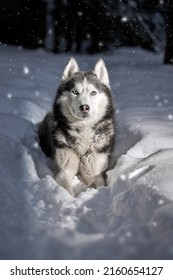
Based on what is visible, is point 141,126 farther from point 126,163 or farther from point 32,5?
point 32,5

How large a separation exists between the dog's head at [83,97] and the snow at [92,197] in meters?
0.56

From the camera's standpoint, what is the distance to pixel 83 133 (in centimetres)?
464

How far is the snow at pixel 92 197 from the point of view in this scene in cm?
255

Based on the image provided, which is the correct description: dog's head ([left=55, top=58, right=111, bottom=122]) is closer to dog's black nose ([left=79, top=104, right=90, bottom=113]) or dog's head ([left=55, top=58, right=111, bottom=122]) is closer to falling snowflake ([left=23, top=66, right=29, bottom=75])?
dog's black nose ([left=79, top=104, right=90, bottom=113])

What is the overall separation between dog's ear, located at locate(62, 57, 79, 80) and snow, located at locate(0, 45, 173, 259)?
84 centimetres

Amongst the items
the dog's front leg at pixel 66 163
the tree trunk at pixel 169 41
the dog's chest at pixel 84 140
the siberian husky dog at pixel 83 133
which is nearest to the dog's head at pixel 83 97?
the siberian husky dog at pixel 83 133

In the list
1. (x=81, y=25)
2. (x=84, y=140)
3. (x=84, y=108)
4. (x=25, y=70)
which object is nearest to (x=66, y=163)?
(x=84, y=140)

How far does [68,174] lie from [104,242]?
6.30ft

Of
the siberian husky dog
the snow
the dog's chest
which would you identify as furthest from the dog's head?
the snow

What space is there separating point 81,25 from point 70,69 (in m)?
12.0

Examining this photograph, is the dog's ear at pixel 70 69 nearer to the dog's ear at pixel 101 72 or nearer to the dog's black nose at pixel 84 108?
Answer: the dog's ear at pixel 101 72

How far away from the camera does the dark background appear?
15.6 m

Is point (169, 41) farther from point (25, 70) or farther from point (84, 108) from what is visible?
point (84, 108)
